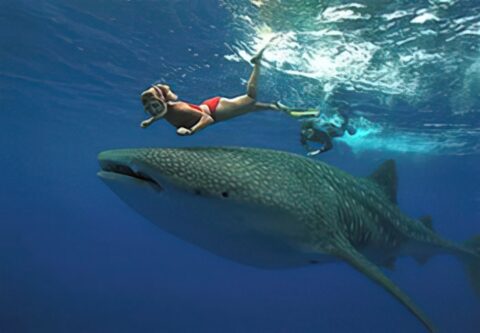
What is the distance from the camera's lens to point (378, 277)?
3.83m

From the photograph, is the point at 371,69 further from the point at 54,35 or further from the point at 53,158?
the point at 53,158

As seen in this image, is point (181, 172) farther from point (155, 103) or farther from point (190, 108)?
point (190, 108)

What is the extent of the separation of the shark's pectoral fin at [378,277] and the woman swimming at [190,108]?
5.37ft

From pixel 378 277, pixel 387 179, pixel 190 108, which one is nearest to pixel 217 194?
pixel 190 108

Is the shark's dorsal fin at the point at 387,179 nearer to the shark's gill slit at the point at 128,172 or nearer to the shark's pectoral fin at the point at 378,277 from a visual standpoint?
the shark's pectoral fin at the point at 378,277

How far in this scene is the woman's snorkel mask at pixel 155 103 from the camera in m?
4.00

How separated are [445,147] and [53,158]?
2159 inches

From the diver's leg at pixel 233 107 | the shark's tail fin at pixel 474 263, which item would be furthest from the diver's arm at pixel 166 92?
the shark's tail fin at pixel 474 263

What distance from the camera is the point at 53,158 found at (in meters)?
64.5

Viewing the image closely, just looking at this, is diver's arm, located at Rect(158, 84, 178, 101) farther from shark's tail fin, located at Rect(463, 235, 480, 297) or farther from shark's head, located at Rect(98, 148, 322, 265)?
shark's tail fin, located at Rect(463, 235, 480, 297)

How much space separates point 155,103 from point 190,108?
0.38 meters

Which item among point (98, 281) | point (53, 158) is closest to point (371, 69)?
point (98, 281)

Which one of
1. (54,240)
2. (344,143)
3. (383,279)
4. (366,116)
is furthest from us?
(54,240)

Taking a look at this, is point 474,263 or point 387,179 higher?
point 387,179
